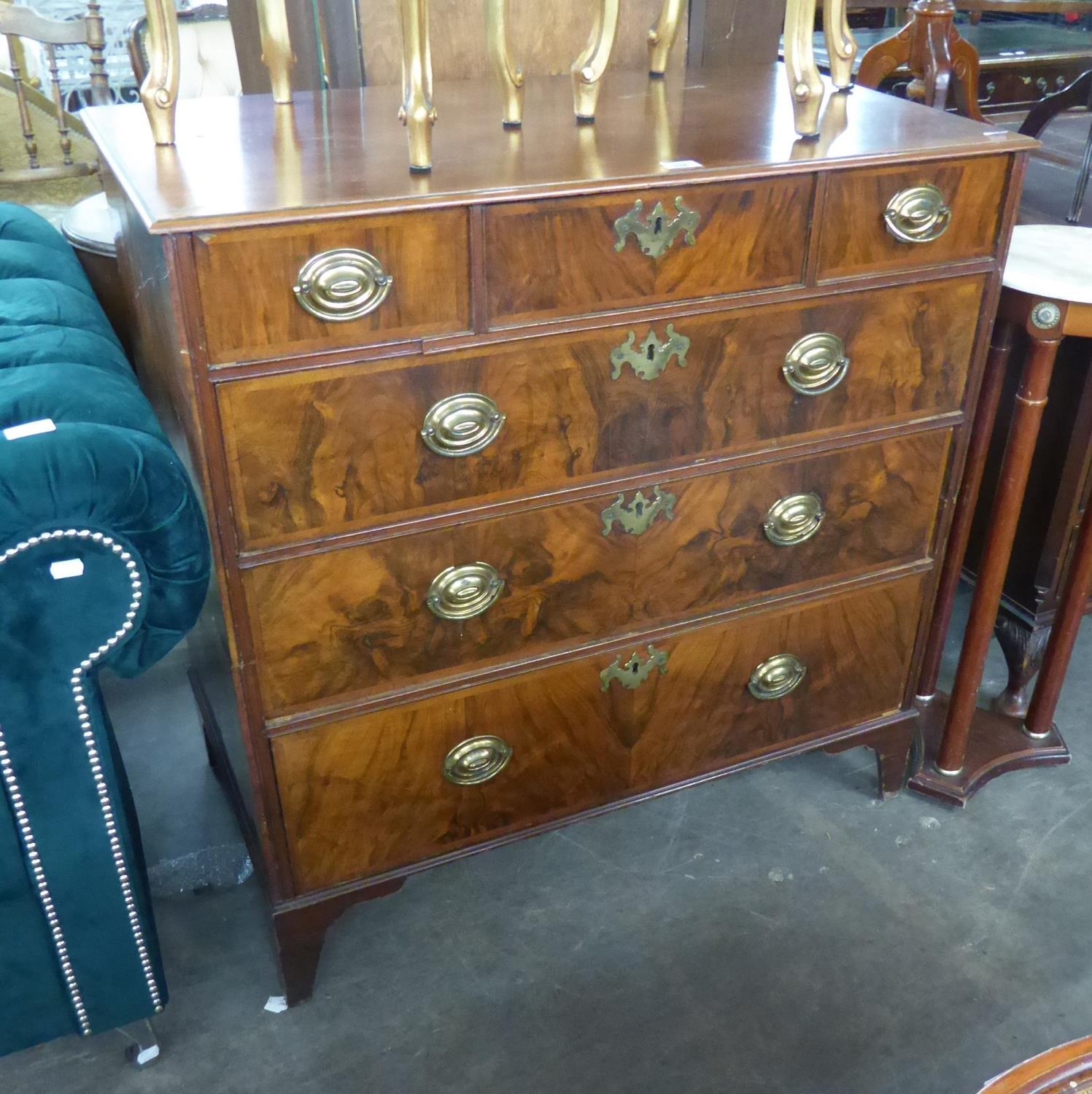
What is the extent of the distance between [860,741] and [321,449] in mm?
1116

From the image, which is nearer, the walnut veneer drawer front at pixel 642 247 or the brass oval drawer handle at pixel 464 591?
the walnut veneer drawer front at pixel 642 247

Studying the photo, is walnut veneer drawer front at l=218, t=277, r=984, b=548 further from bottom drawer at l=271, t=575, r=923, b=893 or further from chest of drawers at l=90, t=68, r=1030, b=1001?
bottom drawer at l=271, t=575, r=923, b=893

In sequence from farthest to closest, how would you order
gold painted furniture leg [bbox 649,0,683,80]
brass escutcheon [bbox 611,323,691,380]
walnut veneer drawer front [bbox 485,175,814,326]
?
gold painted furniture leg [bbox 649,0,683,80] < brass escutcheon [bbox 611,323,691,380] < walnut veneer drawer front [bbox 485,175,814,326]

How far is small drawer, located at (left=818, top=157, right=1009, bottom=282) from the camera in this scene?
1376 millimetres


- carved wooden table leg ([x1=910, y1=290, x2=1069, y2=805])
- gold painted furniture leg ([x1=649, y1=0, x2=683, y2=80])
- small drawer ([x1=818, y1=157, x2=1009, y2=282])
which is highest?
gold painted furniture leg ([x1=649, y1=0, x2=683, y2=80])

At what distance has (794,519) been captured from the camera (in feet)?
5.24

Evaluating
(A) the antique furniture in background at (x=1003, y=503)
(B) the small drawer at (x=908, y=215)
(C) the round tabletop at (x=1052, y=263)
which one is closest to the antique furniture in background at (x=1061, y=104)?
(C) the round tabletop at (x=1052, y=263)

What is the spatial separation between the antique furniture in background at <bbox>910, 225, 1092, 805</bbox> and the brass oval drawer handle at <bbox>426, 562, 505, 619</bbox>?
0.85m

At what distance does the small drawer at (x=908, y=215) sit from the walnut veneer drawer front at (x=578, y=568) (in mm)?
274

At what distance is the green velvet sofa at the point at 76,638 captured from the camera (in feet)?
3.79

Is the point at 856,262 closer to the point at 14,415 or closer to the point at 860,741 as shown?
the point at 860,741

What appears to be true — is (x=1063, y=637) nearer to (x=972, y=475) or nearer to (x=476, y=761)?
(x=972, y=475)

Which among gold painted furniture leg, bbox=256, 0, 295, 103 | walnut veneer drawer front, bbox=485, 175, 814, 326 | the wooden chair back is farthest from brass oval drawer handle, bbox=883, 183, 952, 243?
the wooden chair back

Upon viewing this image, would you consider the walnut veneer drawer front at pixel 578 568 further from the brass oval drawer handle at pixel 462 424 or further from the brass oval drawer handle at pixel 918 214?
the brass oval drawer handle at pixel 918 214
